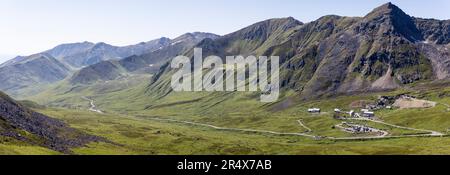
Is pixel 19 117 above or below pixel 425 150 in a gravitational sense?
above
